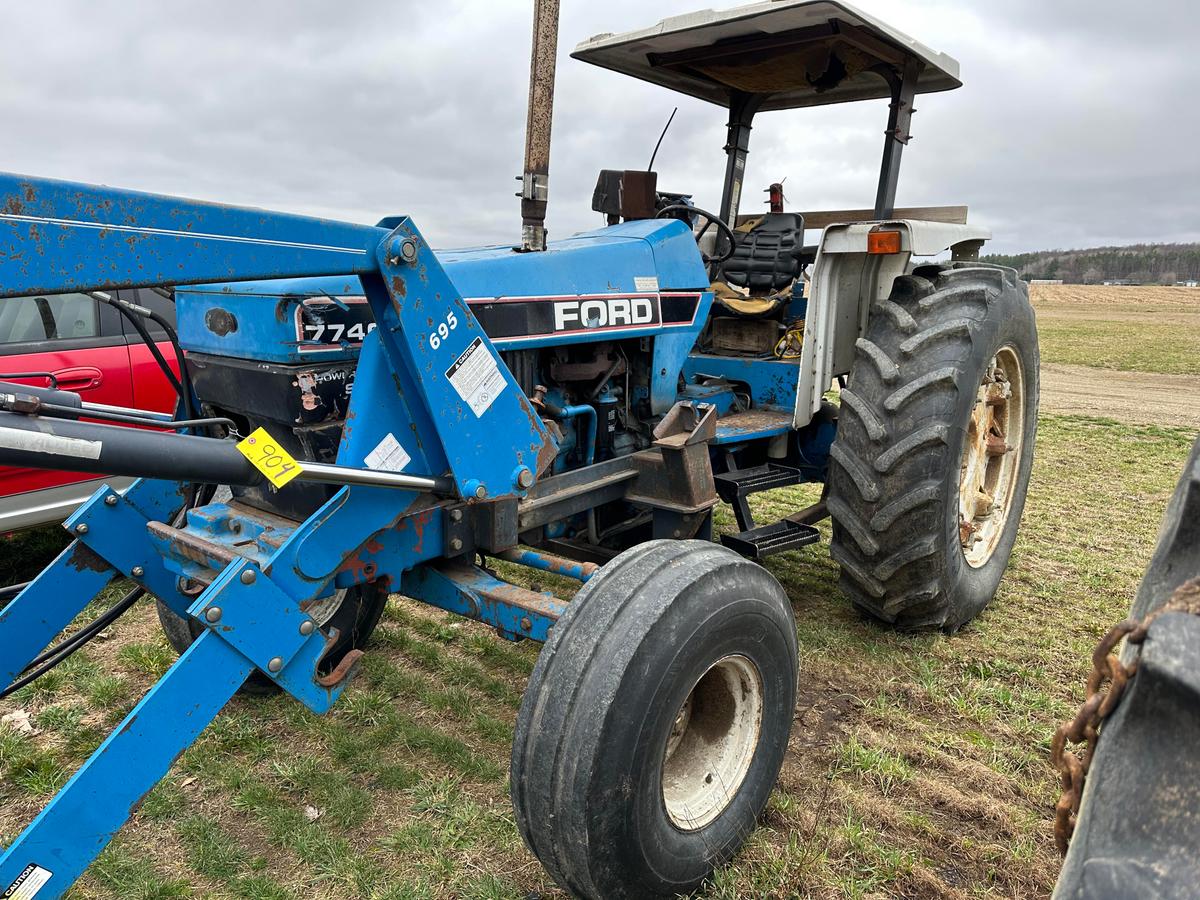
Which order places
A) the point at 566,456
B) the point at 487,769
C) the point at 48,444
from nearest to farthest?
the point at 48,444, the point at 487,769, the point at 566,456

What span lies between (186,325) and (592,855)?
6.72ft

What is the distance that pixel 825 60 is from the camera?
412cm

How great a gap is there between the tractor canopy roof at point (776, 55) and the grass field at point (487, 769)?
8.25 feet

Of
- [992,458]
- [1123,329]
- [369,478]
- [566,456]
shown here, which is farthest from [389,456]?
[1123,329]

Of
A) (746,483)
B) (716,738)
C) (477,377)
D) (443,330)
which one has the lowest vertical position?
(716,738)

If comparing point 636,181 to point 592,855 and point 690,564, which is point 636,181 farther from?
point 592,855

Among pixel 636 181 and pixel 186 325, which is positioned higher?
pixel 636 181

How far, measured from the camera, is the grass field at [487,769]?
235 centimetres

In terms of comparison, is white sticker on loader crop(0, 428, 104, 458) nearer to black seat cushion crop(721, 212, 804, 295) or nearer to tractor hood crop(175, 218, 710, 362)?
tractor hood crop(175, 218, 710, 362)

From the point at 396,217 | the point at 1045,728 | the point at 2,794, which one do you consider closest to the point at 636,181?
the point at 396,217

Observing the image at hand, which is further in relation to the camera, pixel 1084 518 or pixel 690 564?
pixel 1084 518

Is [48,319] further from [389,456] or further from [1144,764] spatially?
[1144,764]

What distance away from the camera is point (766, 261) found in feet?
14.6

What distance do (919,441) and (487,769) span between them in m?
1.89
